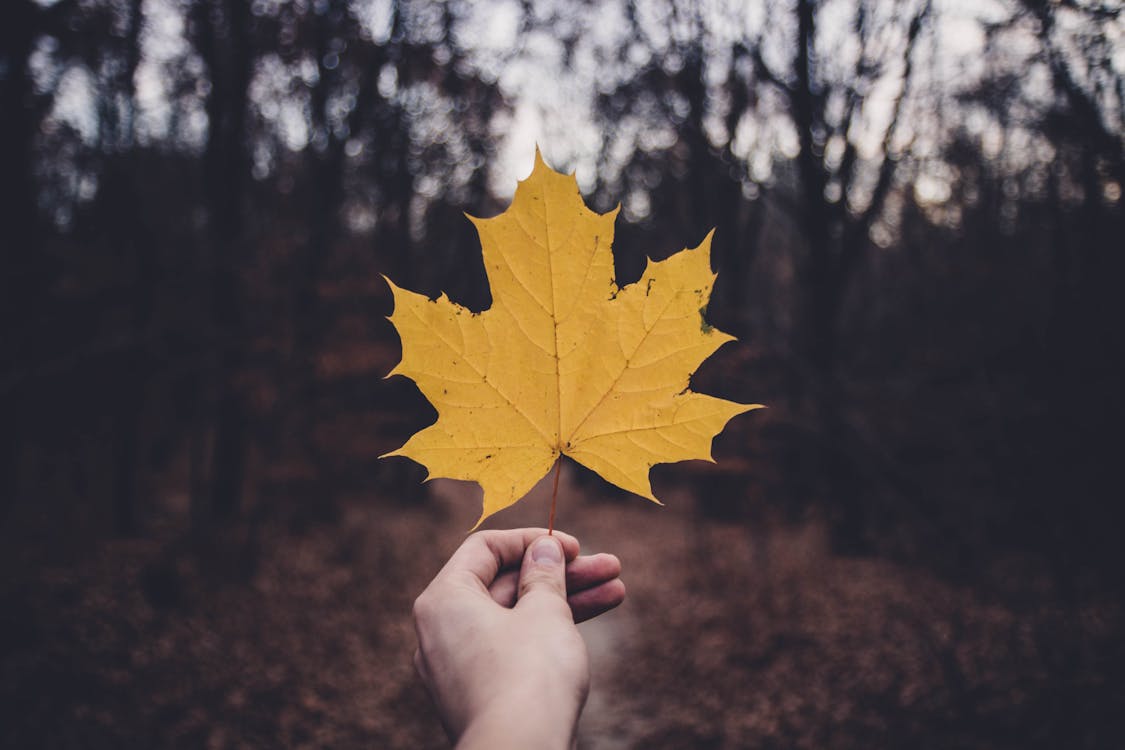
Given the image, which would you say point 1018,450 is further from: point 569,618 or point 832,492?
point 569,618

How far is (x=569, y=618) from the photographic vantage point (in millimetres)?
1377

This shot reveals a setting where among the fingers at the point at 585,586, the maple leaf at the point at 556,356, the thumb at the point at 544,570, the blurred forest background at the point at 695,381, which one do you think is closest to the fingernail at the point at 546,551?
the thumb at the point at 544,570

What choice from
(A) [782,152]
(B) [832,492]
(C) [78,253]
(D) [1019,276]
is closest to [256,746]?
(C) [78,253]

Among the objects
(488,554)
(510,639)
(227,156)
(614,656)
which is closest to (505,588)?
(488,554)

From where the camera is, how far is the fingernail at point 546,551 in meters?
1.51

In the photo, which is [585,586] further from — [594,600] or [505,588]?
[505,588]

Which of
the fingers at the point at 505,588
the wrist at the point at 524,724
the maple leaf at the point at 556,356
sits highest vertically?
the maple leaf at the point at 556,356

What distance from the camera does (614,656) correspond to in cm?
779

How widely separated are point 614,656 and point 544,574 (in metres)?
7.14

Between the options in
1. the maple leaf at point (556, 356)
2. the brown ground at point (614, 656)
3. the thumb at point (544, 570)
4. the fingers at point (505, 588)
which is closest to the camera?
the maple leaf at point (556, 356)

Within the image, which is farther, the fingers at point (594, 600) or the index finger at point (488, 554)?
the fingers at point (594, 600)

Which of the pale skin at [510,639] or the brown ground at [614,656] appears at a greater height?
the pale skin at [510,639]

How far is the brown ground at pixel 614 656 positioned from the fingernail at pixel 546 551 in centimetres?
493

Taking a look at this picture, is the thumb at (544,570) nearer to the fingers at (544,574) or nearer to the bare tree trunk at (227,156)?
the fingers at (544,574)
